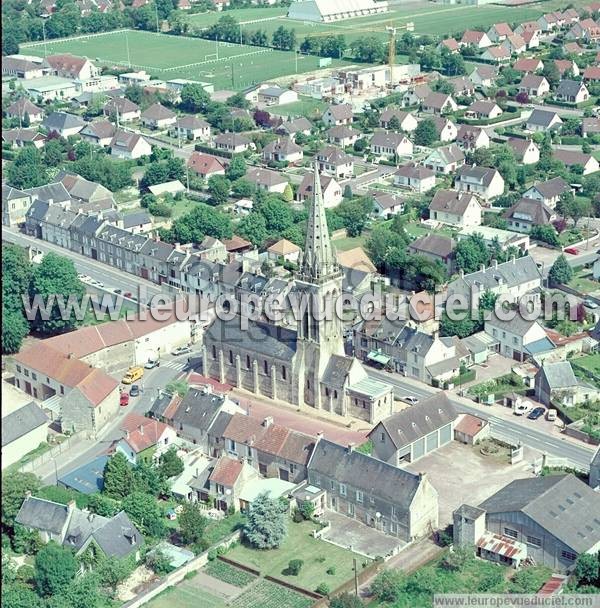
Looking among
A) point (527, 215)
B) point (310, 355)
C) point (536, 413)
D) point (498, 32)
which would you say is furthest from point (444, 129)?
point (310, 355)

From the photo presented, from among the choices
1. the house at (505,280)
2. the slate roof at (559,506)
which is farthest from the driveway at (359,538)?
the house at (505,280)

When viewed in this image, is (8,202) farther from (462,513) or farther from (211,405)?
(462,513)

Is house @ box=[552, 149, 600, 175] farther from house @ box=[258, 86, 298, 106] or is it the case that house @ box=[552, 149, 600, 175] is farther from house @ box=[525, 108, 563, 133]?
house @ box=[258, 86, 298, 106]

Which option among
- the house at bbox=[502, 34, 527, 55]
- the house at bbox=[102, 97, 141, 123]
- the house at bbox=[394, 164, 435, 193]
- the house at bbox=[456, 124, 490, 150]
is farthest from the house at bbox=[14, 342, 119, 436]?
the house at bbox=[502, 34, 527, 55]

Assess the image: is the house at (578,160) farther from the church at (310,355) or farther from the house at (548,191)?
the church at (310,355)

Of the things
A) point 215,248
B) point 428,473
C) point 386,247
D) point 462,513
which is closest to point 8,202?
point 215,248

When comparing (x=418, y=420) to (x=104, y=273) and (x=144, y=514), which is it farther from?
(x=104, y=273)
